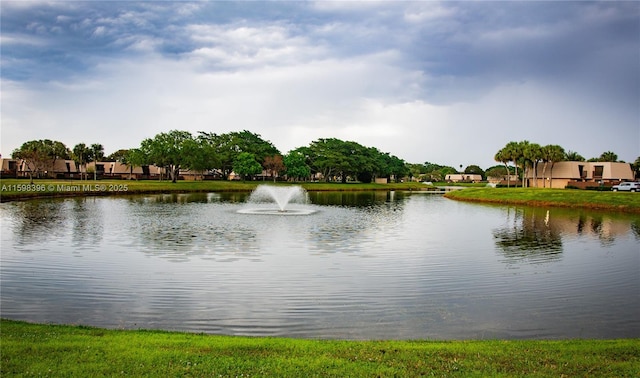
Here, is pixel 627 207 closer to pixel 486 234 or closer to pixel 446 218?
pixel 446 218

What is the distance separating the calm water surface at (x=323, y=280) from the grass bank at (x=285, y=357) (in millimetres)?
2064

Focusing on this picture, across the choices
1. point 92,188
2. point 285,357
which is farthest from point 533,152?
point 285,357

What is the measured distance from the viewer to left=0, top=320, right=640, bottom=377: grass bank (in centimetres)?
A: 787

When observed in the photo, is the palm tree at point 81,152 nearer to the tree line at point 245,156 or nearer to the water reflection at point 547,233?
→ the tree line at point 245,156

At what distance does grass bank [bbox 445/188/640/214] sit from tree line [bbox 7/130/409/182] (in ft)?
202

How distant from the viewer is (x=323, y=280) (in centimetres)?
1767

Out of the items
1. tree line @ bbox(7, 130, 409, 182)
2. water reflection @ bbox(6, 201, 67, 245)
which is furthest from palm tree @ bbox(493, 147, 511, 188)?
water reflection @ bbox(6, 201, 67, 245)

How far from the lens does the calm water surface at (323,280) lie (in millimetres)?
12555

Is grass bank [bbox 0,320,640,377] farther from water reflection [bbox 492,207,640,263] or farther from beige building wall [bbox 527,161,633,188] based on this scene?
beige building wall [bbox 527,161,633,188]

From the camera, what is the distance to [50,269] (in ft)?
61.6

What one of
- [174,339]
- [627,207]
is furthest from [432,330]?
[627,207]

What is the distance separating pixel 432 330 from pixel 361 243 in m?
15.4

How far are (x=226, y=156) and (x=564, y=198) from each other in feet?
291

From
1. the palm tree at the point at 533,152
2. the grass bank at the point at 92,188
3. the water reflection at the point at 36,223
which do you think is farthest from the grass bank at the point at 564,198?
the water reflection at the point at 36,223
